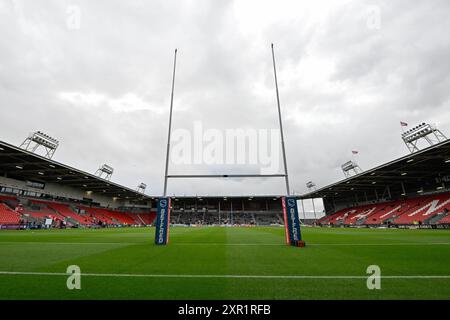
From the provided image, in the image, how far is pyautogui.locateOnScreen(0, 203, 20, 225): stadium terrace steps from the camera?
27.7 meters

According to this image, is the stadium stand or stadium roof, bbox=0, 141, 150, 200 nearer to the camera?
stadium roof, bbox=0, 141, 150, 200

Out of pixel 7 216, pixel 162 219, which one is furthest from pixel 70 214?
pixel 162 219

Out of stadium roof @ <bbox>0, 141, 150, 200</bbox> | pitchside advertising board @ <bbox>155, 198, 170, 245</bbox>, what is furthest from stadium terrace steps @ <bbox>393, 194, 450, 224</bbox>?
stadium roof @ <bbox>0, 141, 150, 200</bbox>

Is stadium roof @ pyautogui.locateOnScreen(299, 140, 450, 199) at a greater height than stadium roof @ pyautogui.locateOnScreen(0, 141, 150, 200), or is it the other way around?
stadium roof @ pyautogui.locateOnScreen(0, 141, 150, 200)

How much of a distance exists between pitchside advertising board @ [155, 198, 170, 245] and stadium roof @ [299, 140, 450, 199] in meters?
28.0

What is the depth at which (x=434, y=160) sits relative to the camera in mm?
30109

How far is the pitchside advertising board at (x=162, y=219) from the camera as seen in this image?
10.2 meters

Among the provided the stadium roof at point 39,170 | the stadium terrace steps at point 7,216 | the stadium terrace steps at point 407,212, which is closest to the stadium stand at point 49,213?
the stadium terrace steps at point 7,216

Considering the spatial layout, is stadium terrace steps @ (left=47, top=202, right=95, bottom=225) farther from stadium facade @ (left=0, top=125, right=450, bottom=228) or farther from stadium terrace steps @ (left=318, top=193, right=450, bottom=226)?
stadium terrace steps @ (left=318, top=193, right=450, bottom=226)

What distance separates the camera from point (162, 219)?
10.4m

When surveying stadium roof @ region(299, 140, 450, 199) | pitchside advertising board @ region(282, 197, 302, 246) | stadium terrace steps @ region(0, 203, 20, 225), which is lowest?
pitchside advertising board @ region(282, 197, 302, 246)

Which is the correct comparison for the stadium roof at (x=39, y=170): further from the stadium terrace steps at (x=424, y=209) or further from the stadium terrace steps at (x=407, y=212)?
the stadium terrace steps at (x=424, y=209)
